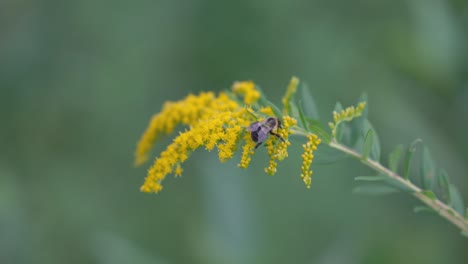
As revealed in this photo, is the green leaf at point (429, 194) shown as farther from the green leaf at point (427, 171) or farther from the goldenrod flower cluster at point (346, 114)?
the goldenrod flower cluster at point (346, 114)

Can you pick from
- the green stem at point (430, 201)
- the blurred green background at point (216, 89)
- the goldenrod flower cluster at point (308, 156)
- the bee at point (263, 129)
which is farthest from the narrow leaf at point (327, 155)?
the blurred green background at point (216, 89)

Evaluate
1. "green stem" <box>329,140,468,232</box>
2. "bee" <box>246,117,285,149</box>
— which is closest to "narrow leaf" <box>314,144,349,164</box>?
"green stem" <box>329,140,468,232</box>

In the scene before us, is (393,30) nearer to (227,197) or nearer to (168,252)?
(227,197)

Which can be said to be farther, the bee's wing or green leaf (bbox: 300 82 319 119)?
green leaf (bbox: 300 82 319 119)

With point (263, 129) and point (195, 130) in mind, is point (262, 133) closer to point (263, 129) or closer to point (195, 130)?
point (263, 129)

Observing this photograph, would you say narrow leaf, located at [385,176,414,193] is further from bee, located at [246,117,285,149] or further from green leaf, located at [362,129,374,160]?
bee, located at [246,117,285,149]

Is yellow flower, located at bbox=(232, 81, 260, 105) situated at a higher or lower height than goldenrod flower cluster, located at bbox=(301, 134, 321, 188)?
higher

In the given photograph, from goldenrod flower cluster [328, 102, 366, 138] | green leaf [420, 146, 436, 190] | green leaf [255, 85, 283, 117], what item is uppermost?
green leaf [255, 85, 283, 117]

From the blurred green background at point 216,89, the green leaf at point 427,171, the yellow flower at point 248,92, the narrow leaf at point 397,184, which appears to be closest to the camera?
the narrow leaf at point 397,184
